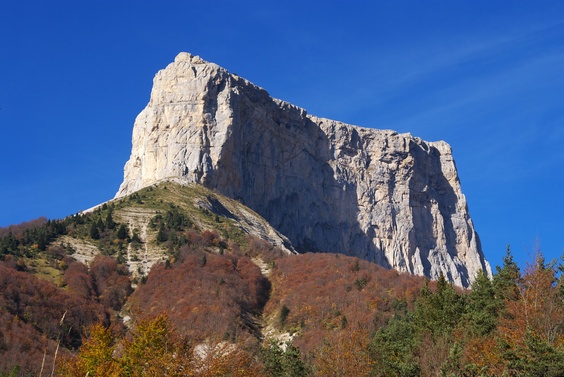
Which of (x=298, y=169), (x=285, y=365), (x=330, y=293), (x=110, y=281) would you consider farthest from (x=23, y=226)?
(x=285, y=365)

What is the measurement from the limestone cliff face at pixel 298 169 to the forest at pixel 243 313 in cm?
2963

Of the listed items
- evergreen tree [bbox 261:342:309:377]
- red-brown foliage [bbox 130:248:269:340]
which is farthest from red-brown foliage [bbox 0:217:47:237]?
evergreen tree [bbox 261:342:309:377]

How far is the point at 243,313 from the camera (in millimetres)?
100375

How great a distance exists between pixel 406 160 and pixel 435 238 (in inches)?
784

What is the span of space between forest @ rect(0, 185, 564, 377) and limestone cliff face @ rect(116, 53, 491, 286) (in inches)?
1166

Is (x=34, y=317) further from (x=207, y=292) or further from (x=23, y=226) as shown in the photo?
(x=23, y=226)

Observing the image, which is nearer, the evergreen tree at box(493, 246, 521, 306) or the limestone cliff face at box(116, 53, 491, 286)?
the evergreen tree at box(493, 246, 521, 306)

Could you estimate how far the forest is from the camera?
4219 cm

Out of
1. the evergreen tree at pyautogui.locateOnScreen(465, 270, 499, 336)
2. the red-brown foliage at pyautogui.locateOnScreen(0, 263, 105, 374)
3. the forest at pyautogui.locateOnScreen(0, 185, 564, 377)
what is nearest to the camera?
the forest at pyautogui.locateOnScreen(0, 185, 564, 377)

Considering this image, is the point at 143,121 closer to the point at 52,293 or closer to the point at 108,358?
the point at 52,293

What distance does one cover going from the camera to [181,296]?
9975 centimetres

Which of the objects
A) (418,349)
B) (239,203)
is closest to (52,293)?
(418,349)

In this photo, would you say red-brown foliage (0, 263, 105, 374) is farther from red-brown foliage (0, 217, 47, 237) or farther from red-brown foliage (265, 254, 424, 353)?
red-brown foliage (0, 217, 47, 237)

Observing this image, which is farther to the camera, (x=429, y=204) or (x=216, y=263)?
(x=429, y=204)
